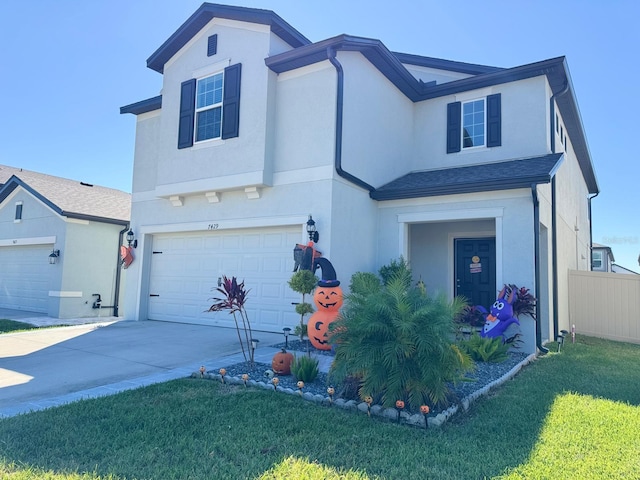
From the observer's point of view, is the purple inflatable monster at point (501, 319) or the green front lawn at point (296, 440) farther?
the purple inflatable monster at point (501, 319)

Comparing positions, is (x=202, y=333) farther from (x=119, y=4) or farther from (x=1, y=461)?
(x=119, y=4)

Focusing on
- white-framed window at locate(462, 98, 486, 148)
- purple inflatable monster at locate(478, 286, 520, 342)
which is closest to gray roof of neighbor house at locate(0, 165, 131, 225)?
white-framed window at locate(462, 98, 486, 148)

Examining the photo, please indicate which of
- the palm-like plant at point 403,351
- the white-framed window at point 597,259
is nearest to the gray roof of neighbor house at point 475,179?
the palm-like plant at point 403,351

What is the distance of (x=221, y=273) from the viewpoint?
1017 cm

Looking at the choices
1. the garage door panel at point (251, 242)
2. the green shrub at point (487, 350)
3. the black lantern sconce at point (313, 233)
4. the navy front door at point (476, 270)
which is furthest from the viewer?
the navy front door at point (476, 270)

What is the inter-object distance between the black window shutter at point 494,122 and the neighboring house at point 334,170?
0.03 m

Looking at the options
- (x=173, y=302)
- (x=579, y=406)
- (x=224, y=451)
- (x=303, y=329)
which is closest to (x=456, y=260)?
(x=303, y=329)

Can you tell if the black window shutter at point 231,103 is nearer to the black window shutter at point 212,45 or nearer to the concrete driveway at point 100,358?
the black window shutter at point 212,45

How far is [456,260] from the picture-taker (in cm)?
1094

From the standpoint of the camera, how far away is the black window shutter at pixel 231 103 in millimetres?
9461

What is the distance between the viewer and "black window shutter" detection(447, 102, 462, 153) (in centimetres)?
1084

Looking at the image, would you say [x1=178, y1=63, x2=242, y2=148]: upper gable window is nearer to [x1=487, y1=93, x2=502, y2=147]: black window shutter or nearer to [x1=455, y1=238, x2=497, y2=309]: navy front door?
[x1=487, y1=93, x2=502, y2=147]: black window shutter

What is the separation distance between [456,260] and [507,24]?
6.64 meters

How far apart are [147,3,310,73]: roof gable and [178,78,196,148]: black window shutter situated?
1137mm
